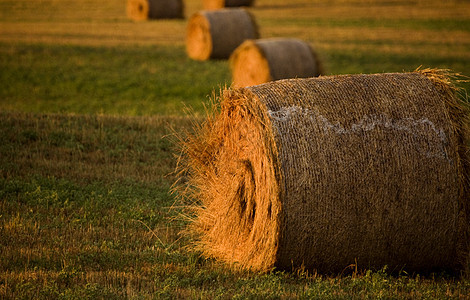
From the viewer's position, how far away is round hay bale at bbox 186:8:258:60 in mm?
22062

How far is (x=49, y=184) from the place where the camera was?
9492mm

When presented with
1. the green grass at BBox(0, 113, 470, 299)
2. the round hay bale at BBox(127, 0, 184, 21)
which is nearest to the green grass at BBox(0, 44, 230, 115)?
the green grass at BBox(0, 113, 470, 299)

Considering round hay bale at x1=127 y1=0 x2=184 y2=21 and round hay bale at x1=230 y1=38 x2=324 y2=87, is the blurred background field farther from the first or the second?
round hay bale at x1=230 y1=38 x2=324 y2=87

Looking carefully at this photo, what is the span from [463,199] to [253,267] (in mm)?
2252

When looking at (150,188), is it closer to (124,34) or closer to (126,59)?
(126,59)

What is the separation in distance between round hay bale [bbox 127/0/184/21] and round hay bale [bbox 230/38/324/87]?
1469cm

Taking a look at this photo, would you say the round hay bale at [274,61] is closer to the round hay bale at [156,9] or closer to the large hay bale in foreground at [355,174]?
the large hay bale in foreground at [355,174]

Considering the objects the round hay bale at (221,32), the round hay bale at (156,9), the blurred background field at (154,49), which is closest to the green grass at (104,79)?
the blurred background field at (154,49)

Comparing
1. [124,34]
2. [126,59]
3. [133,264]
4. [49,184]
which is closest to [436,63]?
[126,59]

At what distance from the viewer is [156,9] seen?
104ft

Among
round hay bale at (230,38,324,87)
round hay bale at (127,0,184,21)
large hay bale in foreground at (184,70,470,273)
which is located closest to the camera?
large hay bale in foreground at (184,70,470,273)

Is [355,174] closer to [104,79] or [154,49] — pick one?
[104,79]

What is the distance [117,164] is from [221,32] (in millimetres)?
12091

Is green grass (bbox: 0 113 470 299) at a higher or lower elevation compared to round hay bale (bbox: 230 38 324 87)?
lower
